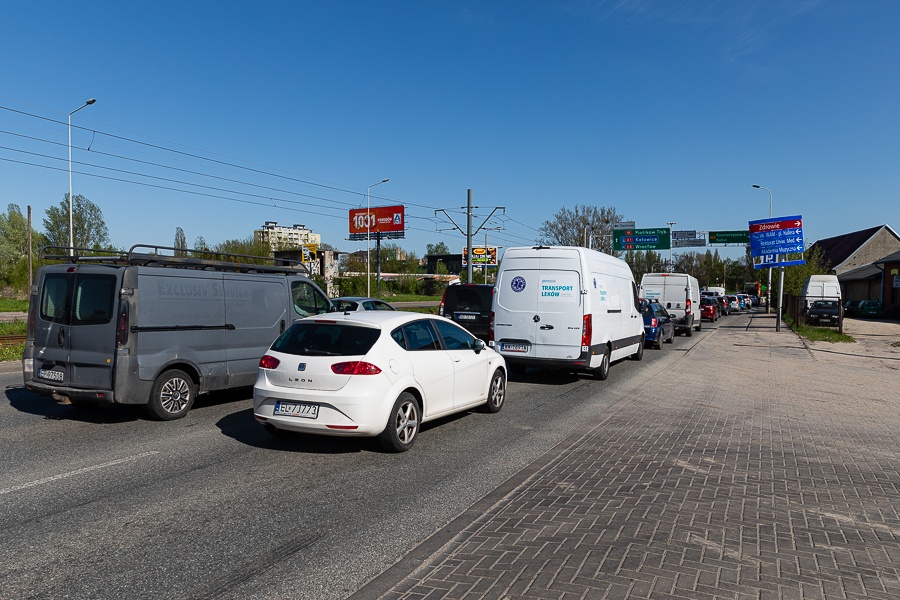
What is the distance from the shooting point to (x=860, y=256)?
76.2m

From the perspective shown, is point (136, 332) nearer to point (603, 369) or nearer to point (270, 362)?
point (270, 362)

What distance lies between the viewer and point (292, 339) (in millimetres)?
7098

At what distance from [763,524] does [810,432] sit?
426 centimetres

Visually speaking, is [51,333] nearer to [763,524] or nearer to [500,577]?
[500,577]

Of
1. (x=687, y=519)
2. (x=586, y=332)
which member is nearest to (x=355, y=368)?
(x=687, y=519)

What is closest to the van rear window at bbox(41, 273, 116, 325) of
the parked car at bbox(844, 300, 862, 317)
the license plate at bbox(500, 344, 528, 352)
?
the license plate at bbox(500, 344, 528, 352)

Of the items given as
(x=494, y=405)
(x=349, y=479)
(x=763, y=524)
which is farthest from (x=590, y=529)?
(x=494, y=405)

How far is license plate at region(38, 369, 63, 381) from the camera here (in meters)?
8.13

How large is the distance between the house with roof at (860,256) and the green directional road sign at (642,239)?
18237 mm

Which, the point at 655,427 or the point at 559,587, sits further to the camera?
the point at 655,427

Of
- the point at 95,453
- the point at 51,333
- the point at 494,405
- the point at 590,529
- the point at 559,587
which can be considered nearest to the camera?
the point at 559,587

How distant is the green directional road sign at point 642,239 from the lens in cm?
5484

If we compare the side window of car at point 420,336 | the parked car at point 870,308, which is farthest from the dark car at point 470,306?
the parked car at point 870,308

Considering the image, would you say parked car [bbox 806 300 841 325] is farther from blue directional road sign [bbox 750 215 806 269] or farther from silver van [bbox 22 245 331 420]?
silver van [bbox 22 245 331 420]
